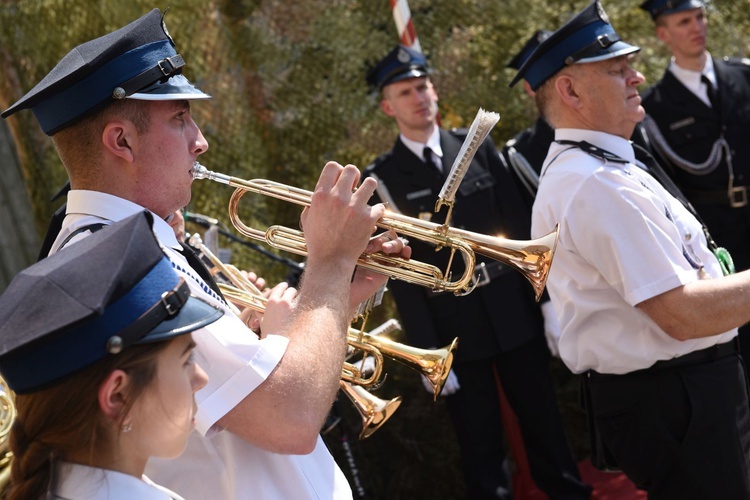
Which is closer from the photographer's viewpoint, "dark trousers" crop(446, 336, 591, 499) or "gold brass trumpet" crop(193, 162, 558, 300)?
"gold brass trumpet" crop(193, 162, 558, 300)

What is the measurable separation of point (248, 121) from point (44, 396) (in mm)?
4239

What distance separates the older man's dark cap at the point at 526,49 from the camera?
570 centimetres

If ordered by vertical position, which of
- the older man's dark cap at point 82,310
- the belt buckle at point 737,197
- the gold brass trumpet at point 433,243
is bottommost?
the belt buckle at point 737,197

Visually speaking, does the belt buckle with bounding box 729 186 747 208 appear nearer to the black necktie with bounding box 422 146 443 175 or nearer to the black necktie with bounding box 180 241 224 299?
the black necktie with bounding box 422 146 443 175

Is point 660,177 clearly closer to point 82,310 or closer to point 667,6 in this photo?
point 82,310

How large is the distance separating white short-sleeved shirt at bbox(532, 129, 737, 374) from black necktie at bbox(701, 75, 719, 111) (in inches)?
96.7

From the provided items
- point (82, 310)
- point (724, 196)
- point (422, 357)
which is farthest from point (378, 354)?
point (724, 196)

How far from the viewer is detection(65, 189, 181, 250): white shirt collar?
223 centimetres

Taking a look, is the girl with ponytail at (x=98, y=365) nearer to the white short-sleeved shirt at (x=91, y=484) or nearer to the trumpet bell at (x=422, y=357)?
the white short-sleeved shirt at (x=91, y=484)

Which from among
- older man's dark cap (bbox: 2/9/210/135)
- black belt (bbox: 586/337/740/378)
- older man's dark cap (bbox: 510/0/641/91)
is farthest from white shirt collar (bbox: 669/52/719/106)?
older man's dark cap (bbox: 2/9/210/135)

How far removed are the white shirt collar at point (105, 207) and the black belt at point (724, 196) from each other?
383 cm

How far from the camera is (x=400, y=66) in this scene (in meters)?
5.43

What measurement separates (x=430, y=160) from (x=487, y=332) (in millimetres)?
1001

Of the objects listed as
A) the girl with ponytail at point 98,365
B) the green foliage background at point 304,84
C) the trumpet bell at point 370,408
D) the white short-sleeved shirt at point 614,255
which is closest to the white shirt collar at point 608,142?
the white short-sleeved shirt at point 614,255
